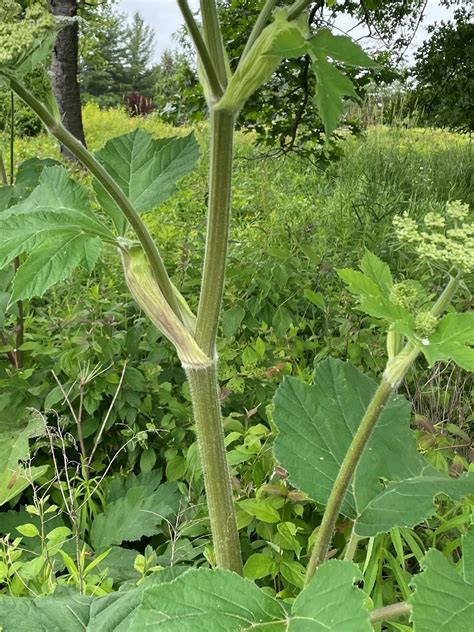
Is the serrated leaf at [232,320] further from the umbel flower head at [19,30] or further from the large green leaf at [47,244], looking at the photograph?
the umbel flower head at [19,30]

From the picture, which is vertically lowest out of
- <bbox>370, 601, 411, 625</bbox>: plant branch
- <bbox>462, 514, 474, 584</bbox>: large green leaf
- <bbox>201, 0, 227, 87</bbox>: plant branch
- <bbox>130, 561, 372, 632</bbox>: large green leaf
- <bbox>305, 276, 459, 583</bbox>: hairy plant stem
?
<bbox>370, 601, 411, 625</bbox>: plant branch

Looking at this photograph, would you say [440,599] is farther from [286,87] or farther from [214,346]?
[286,87]

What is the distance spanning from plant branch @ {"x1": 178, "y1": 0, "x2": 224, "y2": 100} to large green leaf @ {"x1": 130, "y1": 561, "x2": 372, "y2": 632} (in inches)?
24.8

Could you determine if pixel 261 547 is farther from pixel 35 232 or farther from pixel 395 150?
pixel 395 150

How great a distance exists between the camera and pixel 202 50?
2.76ft

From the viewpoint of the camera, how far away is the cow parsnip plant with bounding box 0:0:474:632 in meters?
0.71

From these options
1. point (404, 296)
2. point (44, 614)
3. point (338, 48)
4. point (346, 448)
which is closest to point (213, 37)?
point (338, 48)

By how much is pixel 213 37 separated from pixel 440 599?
29.8 inches

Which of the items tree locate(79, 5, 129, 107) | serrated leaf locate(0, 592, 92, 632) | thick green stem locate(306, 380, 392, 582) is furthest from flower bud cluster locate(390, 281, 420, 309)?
tree locate(79, 5, 129, 107)

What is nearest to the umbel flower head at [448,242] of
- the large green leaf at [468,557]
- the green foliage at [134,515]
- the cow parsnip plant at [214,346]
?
the cow parsnip plant at [214,346]

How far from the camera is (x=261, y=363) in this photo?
256 centimetres

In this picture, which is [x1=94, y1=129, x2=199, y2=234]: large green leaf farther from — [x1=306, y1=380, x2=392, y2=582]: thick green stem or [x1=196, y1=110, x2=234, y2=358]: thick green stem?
[x1=306, y1=380, x2=392, y2=582]: thick green stem

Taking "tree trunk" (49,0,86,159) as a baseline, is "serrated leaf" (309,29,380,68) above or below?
below

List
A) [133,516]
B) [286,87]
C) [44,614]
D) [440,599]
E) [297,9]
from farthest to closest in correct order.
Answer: [286,87] < [133,516] < [44,614] < [297,9] < [440,599]
